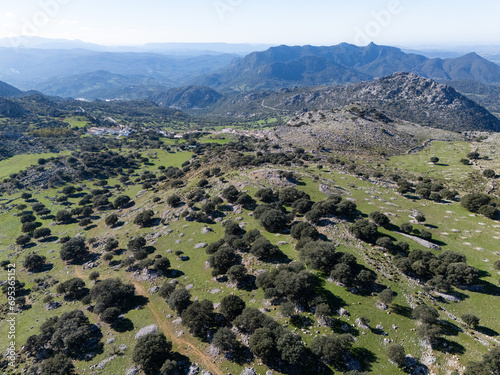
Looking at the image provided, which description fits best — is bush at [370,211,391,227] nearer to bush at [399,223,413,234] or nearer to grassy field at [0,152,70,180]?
bush at [399,223,413,234]

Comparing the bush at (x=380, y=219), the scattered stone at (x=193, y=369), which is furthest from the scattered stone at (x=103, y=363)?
the bush at (x=380, y=219)

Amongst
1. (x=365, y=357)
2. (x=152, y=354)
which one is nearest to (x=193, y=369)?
(x=152, y=354)

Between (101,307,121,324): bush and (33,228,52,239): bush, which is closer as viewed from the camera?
(101,307,121,324): bush

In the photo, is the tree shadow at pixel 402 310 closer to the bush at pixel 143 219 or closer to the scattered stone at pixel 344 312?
the scattered stone at pixel 344 312

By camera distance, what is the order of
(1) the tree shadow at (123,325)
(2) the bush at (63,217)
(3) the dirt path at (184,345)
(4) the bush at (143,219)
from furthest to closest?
(2) the bush at (63,217)
(4) the bush at (143,219)
(1) the tree shadow at (123,325)
(3) the dirt path at (184,345)

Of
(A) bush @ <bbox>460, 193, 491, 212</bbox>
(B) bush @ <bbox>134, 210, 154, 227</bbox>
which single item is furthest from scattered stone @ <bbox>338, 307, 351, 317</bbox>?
(B) bush @ <bbox>134, 210, 154, 227</bbox>

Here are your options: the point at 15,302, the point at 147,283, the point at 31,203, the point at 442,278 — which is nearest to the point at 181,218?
the point at 147,283

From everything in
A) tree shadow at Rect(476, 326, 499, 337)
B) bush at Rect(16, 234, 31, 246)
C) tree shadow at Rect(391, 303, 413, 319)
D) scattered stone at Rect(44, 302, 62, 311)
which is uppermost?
tree shadow at Rect(476, 326, 499, 337)

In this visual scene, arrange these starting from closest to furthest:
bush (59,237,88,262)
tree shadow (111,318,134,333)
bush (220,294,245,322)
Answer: bush (220,294,245,322) < tree shadow (111,318,134,333) < bush (59,237,88,262)

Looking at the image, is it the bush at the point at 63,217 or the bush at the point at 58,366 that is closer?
the bush at the point at 58,366

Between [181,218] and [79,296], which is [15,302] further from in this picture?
[181,218]

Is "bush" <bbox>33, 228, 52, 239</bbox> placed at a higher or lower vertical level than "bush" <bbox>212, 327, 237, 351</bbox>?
lower
